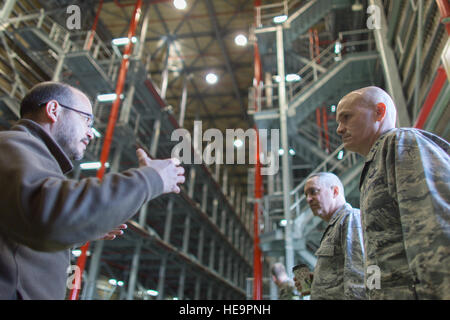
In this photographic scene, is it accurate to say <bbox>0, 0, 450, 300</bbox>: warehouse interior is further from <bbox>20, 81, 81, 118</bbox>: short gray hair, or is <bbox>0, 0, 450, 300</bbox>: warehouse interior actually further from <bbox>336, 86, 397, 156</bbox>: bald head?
<bbox>20, 81, 81, 118</bbox>: short gray hair

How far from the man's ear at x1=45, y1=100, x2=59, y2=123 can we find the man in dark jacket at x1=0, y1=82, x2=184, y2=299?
0.15 meters

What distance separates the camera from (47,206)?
1134 mm

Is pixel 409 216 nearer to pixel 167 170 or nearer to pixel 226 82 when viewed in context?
pixel 167 170

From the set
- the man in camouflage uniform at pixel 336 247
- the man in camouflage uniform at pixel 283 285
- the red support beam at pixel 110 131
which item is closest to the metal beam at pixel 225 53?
the red support beam at pixel 110 131

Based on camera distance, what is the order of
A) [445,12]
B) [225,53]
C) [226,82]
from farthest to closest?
1. [226,82]
2. [225,53]
3. [445,12]

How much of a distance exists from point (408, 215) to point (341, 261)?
1361 mm

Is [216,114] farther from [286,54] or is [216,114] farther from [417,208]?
[417,208]

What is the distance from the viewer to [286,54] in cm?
1163

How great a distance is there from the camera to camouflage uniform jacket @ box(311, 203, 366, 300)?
244 cm

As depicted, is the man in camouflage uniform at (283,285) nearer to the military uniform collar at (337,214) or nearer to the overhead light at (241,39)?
the military uniform collar at (337,214)

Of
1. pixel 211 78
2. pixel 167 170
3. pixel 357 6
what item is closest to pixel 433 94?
pixel 167 170

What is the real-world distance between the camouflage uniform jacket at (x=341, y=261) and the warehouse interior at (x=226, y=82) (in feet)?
6.73

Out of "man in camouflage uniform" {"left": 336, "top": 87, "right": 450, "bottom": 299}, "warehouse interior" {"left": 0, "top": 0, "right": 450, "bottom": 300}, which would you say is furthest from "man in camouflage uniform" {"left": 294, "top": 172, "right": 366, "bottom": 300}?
"warehouse interior" {"left": 0, "top": 0, "right": 450, "bottom": 300}

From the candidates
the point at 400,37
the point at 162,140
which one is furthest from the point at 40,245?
the point at 162,140
